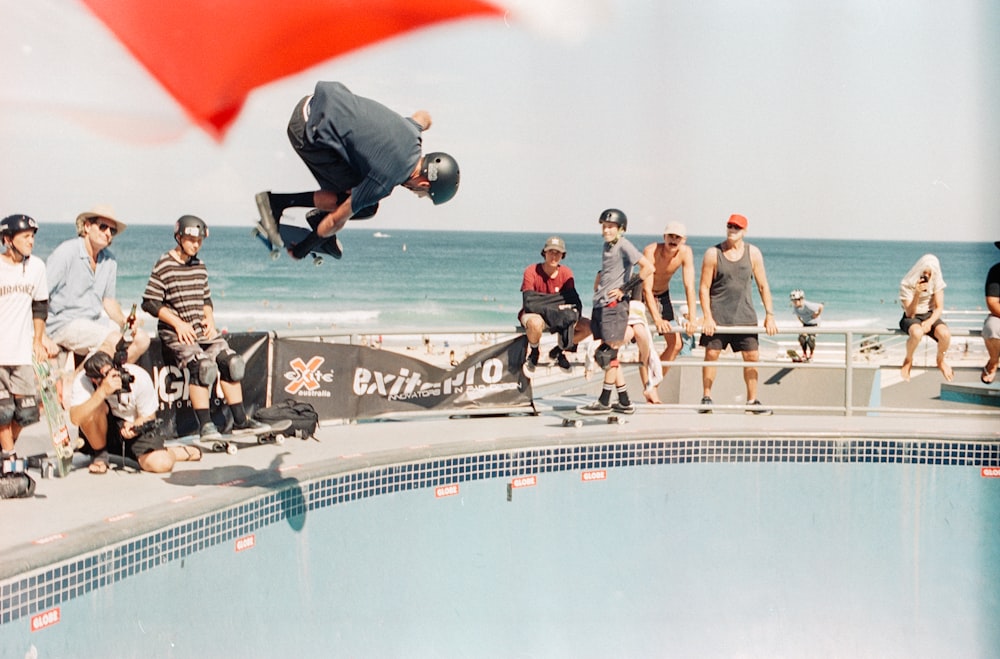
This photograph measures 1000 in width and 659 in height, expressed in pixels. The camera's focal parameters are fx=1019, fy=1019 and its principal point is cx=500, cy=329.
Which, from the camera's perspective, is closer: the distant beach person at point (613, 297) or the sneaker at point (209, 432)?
the sneaker at point (209, 432)

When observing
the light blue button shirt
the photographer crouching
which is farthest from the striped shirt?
the photographer crouching

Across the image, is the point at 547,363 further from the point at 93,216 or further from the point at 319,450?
the point at 93,216

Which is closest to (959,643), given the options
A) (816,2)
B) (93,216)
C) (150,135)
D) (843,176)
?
(93,216)

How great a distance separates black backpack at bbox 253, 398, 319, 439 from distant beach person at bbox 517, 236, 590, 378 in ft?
5.65

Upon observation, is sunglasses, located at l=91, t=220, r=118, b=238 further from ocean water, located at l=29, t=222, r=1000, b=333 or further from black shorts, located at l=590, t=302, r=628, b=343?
ocean water, located at l=29, t=222, r=1000, b=333

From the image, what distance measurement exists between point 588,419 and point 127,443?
10.7 feet

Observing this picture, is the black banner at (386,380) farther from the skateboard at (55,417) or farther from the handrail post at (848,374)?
the handrail post at (848,374)

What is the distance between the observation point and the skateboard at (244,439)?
636cm

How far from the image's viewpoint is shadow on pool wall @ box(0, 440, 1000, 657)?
592cm

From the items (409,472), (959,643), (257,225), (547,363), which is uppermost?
(257,225)

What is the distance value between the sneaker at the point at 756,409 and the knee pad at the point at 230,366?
150 inches

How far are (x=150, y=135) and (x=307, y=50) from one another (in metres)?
21.9

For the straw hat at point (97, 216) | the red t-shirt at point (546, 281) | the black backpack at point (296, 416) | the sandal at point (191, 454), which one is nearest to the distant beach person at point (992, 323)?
the red t-shirt at point (546, 281)

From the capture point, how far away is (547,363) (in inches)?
309
